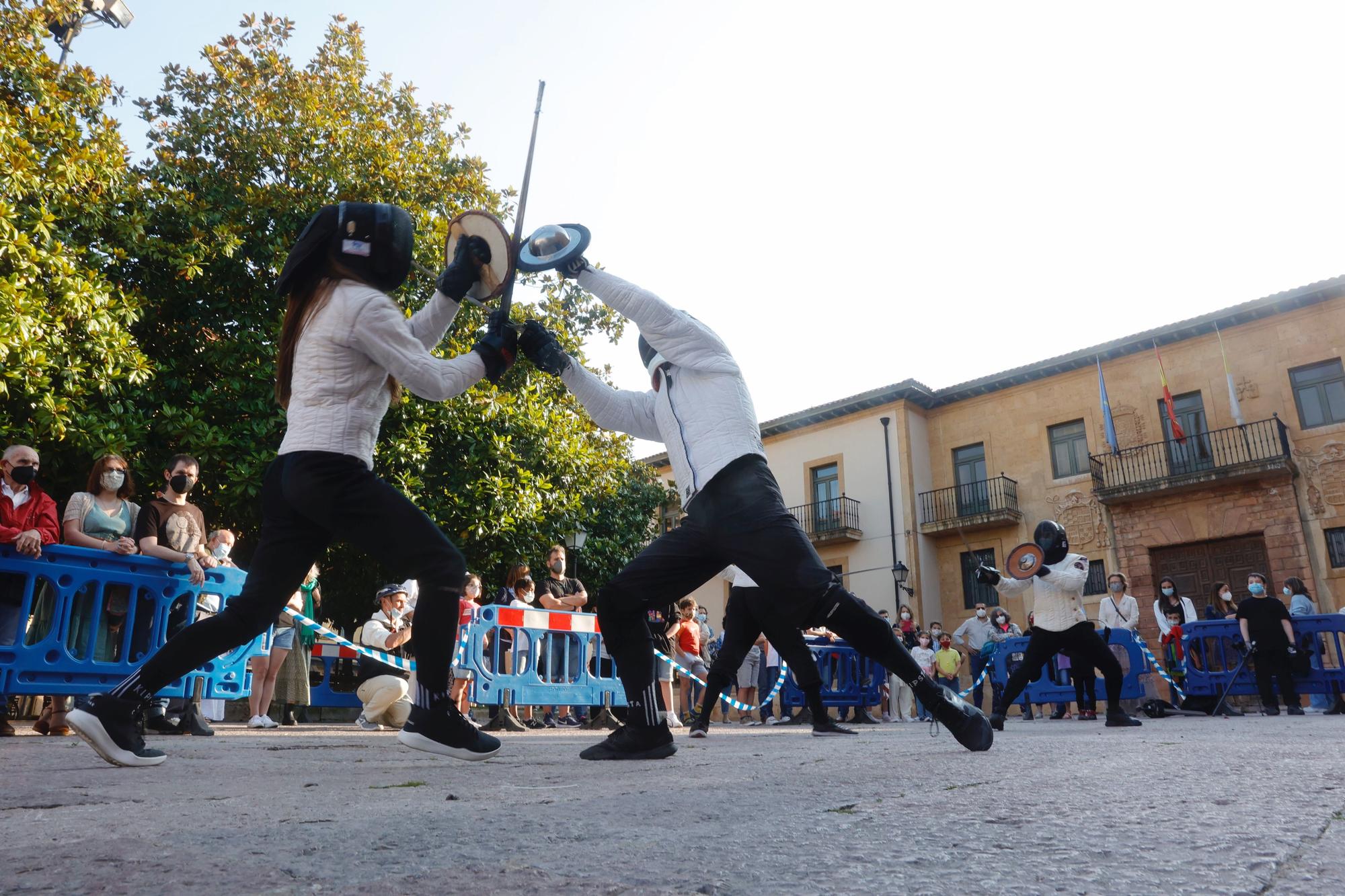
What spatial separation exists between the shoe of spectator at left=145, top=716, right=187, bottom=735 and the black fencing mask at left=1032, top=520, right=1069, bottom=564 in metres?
6.74

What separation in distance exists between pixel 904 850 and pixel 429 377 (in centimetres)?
237

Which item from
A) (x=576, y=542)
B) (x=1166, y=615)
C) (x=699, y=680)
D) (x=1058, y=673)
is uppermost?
(x=576, y=542)

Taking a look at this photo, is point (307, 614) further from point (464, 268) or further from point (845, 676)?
point (845, 676)

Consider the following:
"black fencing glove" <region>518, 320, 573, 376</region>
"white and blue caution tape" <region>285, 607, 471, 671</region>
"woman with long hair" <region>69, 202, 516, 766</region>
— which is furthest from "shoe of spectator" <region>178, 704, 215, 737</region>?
"black fencing glove" <region>518, 320, 573, 376</region>

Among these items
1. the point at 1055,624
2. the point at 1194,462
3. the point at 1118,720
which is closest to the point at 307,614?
the point at 1055,624

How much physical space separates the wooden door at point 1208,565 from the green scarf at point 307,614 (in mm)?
19197

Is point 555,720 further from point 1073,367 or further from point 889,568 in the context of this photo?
point 1073,367

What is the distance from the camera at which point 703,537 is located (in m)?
3.82

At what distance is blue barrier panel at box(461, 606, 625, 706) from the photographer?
8.09 metres

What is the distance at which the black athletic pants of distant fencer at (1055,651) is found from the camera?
772cm

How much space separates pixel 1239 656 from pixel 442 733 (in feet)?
39.2

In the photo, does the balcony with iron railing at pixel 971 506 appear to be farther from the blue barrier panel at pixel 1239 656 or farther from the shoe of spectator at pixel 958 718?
the shoe of spectator at pixel 958 718

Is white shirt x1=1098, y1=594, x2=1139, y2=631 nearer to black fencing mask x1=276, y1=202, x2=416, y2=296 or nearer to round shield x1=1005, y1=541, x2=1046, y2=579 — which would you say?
round shield x1=1005, y1=541, x2=1046, y2=579

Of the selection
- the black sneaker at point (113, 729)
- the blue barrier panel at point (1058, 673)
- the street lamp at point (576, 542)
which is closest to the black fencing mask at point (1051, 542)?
the blue barrier panel at point (1058, 673)
